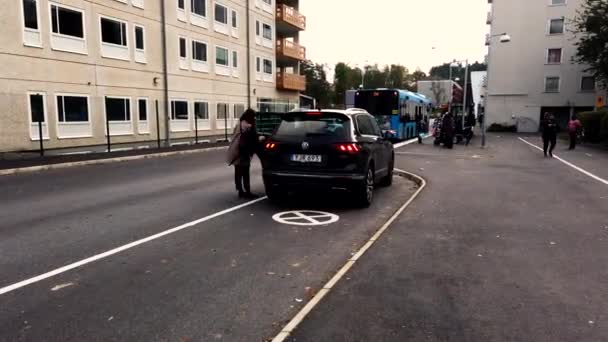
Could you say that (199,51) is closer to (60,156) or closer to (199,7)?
(199,7)

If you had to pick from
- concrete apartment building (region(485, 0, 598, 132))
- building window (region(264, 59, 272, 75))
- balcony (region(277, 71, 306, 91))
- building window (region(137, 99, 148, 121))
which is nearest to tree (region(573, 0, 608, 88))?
concrete apartment building (region(485, 0, 598, 132))

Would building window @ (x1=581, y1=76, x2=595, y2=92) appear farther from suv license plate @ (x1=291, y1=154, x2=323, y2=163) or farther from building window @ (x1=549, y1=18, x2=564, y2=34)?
suv license plate @ (x1=291, y1=154, x2=323, y2=163)

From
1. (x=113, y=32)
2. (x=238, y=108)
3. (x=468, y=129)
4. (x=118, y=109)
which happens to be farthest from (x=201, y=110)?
(x=468, y=129)

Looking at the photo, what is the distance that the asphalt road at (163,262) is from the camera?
3.74 meters

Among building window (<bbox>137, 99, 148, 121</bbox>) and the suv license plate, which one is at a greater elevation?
building window (<bbox>137, 99, 148, 121</bbox>)

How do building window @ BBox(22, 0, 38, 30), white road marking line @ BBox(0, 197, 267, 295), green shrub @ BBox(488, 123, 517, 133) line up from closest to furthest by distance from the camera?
white road marking line @ BBox(0, 197, 267, 295)
building window @ BBox(22, 0, 38, 30)
green shrub @ BBox(488, 123, 517, 133)

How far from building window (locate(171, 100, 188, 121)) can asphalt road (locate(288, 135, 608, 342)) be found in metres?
21.7

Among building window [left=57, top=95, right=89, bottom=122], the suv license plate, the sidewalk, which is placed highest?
building window [left=57, top=95, right=89, bottom=122]

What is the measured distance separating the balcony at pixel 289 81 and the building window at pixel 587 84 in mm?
27143

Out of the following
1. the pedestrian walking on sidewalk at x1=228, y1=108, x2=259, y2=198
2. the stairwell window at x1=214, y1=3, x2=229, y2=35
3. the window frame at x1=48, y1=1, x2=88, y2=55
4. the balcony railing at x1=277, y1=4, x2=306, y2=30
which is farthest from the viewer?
the balcony railing at x1=277, y1=4, x2=306, y2=30

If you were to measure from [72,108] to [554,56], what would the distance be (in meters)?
44.4

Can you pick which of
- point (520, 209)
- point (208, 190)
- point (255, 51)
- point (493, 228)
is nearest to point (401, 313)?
point (493, 228)

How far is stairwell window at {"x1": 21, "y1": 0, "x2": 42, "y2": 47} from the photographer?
19047 mm

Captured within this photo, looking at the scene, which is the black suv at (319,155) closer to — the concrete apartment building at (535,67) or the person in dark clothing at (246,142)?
the person in dark clothing at (246,142)
